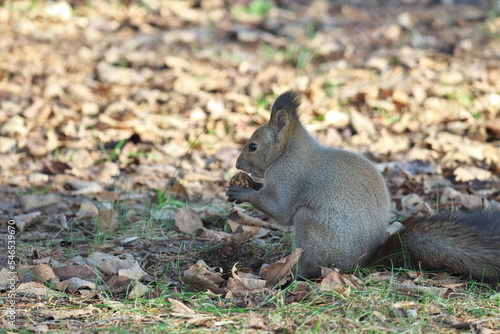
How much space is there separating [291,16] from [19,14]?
4.11 metres

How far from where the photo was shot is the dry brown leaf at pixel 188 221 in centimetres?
440

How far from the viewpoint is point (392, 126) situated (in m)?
6.82

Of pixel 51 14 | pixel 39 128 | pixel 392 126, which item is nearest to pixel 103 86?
pixel 39 128

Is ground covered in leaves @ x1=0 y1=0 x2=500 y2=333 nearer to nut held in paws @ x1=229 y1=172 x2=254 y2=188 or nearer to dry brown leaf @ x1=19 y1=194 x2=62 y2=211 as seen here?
dry brown leaf @ x1=19 y1=194 x2=62 y2=211

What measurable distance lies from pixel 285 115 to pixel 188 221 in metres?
1.02

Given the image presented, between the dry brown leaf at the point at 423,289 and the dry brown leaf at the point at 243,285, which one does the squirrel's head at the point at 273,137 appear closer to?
the dry brown leaf at the point at 243,285

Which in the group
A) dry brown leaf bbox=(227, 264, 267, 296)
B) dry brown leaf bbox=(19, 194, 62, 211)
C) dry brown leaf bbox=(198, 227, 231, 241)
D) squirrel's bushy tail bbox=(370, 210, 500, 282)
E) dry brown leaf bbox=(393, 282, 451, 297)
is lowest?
dry brown leaf bbox=(19, 194, 62, 211)

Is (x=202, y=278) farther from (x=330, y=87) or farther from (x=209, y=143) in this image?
(x=330, y=87)

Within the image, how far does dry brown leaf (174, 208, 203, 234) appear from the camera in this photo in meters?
4.40

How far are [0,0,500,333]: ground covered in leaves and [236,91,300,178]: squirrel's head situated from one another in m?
0.45

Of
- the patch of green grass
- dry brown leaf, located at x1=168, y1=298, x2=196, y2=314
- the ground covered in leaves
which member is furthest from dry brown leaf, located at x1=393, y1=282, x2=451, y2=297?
the patch of green grass

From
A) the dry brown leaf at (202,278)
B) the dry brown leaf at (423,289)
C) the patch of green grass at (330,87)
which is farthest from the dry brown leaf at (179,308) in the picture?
the patch of green grass at (330,87)

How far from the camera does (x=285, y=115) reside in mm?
4066

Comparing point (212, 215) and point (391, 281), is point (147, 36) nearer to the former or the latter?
point (212, 215)
